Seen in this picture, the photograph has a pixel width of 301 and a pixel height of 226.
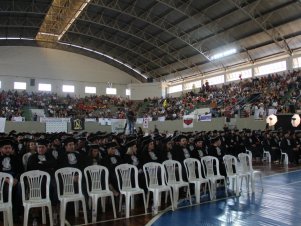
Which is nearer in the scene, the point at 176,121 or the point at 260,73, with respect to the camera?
the point at 176,121

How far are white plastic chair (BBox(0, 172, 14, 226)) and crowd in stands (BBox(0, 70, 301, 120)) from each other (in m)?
17.1

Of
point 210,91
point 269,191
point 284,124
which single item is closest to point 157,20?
point 210,91

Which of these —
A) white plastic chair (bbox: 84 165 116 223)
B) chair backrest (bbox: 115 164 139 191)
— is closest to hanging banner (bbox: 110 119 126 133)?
chair backrest (bbox: 115 164 139 191)

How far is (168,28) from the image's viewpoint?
27438 millimetres

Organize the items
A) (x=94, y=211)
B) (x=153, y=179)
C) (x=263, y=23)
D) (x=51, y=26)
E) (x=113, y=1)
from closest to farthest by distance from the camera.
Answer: (x=94, y=211), (x=153, y=179), (x=263, y=23), (x=113, y=1), (x=51, y=26)

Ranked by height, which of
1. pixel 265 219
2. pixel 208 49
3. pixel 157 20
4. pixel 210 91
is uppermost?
pixel 157 20

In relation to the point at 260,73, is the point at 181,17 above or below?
above

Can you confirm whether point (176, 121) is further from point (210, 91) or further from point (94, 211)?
point (94, 211)

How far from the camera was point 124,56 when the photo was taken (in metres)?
36.4

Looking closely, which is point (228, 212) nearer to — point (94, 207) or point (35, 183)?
point (94, 207)

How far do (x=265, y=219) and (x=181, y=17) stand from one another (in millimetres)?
21617

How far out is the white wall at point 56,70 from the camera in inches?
1280

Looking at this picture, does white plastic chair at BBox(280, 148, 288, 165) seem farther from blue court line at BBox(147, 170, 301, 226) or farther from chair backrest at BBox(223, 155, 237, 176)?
chair backrest at BBox(223, 155, 237, 176)

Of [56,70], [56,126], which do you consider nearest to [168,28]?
[56,126]
